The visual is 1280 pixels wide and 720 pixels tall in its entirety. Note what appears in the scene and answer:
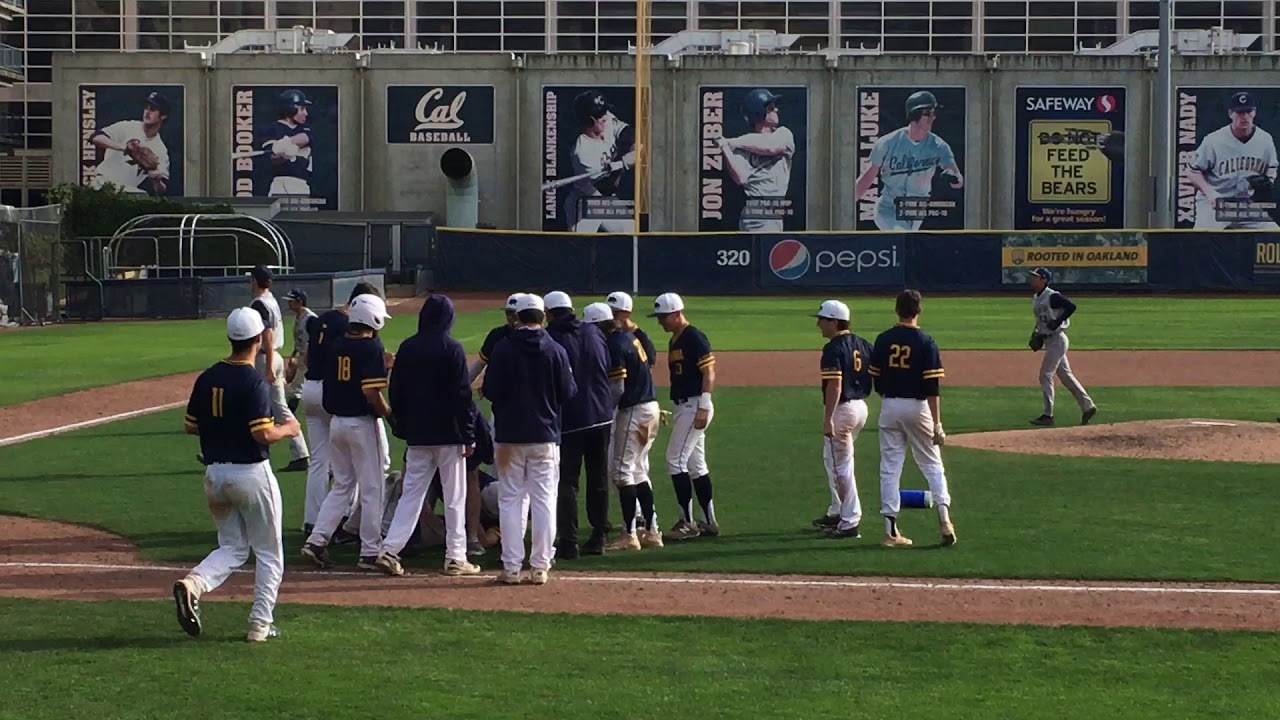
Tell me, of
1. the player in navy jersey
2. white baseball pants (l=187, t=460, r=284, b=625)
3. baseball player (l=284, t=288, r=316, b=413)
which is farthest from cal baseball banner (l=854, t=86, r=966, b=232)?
white baseball pants (l=187, t=460, r=284, b=625)

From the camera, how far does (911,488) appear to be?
1648 cm

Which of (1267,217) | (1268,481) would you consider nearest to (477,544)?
(1268,481)

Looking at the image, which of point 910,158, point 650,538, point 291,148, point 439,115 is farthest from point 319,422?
point 291,148

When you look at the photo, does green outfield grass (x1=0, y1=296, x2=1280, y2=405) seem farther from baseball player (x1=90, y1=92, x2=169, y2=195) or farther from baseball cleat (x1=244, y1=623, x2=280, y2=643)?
baseball player (x1=90, y1=92, x2=169, y2=195)

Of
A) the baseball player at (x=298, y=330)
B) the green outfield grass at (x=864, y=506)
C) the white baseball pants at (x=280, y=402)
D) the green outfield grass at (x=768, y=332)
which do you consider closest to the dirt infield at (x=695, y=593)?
the green outfield grass at (x=864, y=506)

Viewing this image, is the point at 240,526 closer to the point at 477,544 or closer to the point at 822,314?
the point at 477,544

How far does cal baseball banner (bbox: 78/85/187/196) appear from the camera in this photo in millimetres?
63844

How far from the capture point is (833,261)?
5119cm

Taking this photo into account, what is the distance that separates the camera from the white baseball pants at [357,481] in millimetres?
12117

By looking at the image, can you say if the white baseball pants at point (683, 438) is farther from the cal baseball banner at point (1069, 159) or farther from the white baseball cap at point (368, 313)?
the cal baseball banner at point (1069, 159)

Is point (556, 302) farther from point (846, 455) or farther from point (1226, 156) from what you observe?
point (1226, 156)

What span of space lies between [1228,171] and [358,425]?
183 feet

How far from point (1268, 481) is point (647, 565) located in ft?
23.7

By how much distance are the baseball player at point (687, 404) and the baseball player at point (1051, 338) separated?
8.58m
